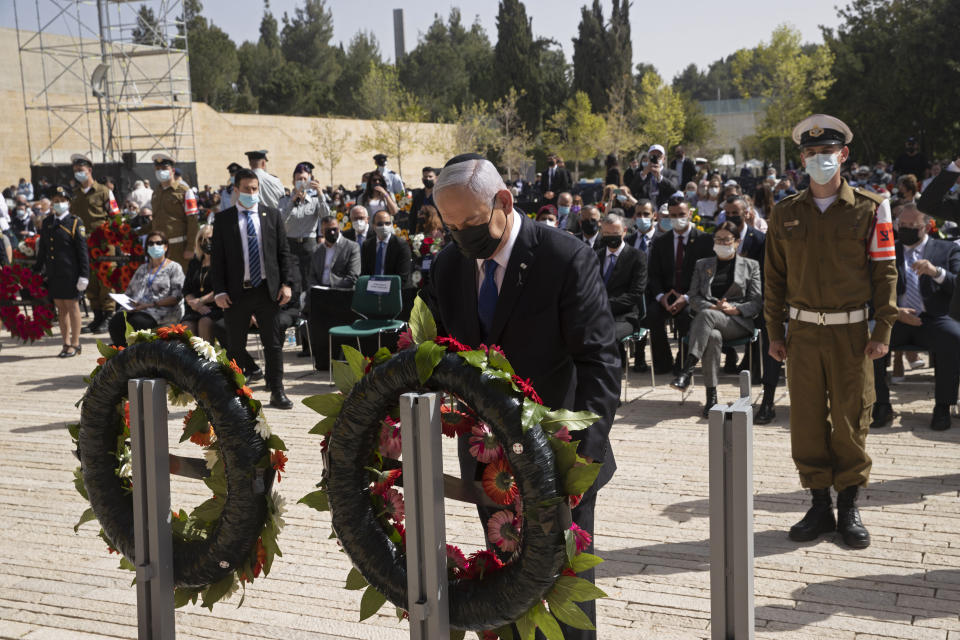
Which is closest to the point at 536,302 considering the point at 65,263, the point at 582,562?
the point at 582,562

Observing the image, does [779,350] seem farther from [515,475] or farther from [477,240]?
[515,475]

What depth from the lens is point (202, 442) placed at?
11.8 feet

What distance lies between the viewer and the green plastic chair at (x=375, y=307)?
378 inches

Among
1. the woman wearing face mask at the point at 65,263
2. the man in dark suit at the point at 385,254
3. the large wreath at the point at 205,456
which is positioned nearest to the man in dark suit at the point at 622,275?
the man in dark suit at the point at 385,254

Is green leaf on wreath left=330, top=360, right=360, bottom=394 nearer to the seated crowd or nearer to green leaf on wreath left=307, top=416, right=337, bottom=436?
green leaf on wreath left=307, top=416, right=337, bottom=436

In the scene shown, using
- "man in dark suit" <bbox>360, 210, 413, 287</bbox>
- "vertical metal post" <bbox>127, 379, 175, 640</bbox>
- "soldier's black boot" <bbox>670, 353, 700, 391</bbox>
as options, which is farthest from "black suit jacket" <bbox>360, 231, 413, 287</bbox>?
"vertical metal post" <bbox>127, 379, 175, 640</bbox>

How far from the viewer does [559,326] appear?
119 inches

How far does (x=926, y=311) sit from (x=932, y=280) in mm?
250

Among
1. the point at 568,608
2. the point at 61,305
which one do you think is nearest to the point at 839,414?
the point at 568,608

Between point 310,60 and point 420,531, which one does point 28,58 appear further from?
point 310,60

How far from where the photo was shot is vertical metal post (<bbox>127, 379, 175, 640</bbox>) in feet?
11.2

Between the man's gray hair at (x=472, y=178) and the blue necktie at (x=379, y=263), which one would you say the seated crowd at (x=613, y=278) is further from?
the man's gray hair at (x=472, y=178)

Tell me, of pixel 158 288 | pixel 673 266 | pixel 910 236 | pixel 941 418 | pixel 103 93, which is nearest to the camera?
pixel 941 418

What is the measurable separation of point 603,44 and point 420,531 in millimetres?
64404
